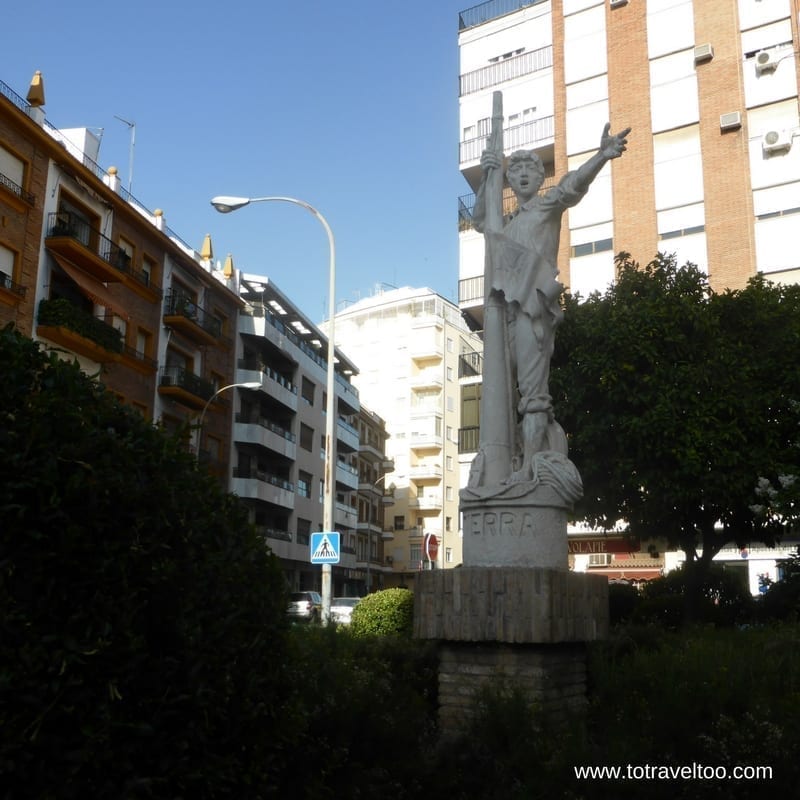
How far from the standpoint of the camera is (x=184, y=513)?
12.2 ft

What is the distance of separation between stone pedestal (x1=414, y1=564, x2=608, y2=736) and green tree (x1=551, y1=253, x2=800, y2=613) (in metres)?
9.42

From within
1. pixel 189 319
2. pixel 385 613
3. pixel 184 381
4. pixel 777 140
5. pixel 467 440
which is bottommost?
pixel 385 613

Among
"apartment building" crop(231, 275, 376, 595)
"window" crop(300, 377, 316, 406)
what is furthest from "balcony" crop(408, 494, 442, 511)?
"window" crop(300, 377, 316, 406)

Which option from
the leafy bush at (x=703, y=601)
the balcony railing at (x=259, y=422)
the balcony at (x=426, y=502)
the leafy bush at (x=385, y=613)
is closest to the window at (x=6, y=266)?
the balcony railing at (x=259, y=422)

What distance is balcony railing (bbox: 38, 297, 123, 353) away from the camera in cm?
2641

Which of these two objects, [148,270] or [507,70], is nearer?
[148,270]

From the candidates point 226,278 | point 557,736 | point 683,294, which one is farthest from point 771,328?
point 226,278

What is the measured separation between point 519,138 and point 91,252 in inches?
711

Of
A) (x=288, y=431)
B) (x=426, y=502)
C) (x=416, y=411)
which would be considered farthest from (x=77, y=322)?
(x=416, y=411)

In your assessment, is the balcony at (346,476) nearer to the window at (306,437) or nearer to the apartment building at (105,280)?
the window at (306,437)

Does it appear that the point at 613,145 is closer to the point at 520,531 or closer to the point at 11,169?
the point at 520,531

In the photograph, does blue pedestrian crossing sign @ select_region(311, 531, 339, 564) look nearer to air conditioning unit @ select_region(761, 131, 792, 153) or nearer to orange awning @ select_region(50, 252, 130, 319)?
orange awning @ select_region(50, 252, 130, 319)

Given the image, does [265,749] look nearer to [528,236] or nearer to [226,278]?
[528,236]

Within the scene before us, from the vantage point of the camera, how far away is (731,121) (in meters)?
32.1
